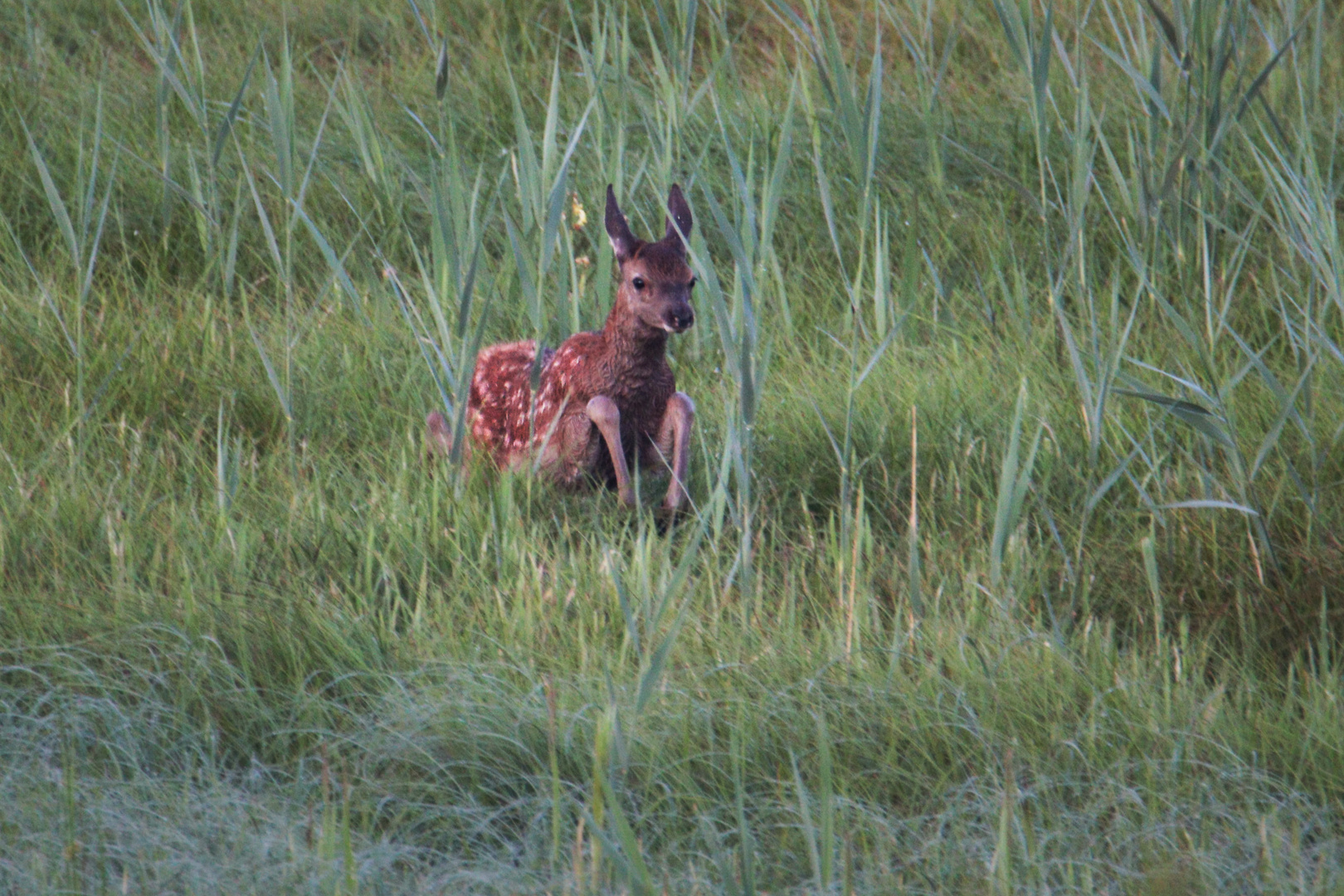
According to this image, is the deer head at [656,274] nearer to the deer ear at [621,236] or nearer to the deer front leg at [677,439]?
the deer ear at [621,236]

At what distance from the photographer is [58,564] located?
3412 mm

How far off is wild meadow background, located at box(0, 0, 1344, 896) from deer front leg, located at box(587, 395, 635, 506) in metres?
0.10

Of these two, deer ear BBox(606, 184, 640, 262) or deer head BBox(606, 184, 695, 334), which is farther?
deer ear BBox(606, 184, 640, 262)

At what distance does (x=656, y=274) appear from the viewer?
3.88 metres

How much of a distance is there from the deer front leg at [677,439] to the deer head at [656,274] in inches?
8.2

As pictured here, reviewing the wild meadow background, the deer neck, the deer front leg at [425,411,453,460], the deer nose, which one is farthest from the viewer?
the deer front leg at [425,411,453,460]

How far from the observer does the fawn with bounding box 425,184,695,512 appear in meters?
3.87

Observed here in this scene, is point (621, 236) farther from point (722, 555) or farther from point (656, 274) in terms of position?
point (722, 555)

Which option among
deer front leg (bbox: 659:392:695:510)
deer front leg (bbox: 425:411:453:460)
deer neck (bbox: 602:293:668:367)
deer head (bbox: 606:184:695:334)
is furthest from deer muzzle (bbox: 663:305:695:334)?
deer front leg (bbox: 425:411:453:460)

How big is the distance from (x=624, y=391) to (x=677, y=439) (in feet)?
0.71

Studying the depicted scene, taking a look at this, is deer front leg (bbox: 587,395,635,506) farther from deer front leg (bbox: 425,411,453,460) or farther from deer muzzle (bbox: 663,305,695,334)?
deer front leg (bbox: 425,411,453,460)

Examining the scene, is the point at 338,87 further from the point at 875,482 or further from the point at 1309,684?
the point at 1309,684

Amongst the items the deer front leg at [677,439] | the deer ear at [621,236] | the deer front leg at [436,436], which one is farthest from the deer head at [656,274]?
the deer front leg at [436,436]

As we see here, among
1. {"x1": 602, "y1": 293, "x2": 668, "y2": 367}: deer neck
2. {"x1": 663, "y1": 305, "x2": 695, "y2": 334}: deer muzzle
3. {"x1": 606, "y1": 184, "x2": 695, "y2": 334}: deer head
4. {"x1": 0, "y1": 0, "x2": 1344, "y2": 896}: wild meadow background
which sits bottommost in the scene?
{"x1": 0, "y1": 0, "x2": 1344, "y2": 896}: wild meadow background
